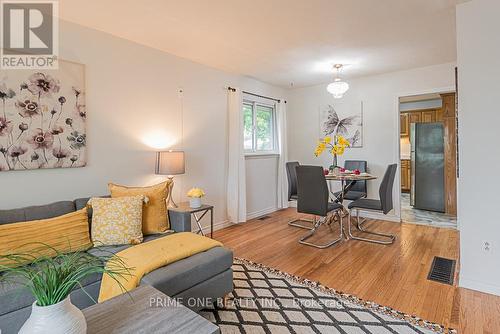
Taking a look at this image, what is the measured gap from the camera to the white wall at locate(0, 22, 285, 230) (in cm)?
254

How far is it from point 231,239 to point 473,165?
276 centimetres

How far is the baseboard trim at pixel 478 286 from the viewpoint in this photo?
7.27ft

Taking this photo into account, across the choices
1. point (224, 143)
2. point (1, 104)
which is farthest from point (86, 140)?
point (224, 143)

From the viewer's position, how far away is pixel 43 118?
2.40 meters

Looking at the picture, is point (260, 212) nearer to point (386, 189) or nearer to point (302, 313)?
point (386, 189)

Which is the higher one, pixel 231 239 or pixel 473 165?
pixel 473 165

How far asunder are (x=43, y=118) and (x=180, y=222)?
1.53 meters

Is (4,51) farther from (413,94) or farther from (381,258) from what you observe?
(413,94)

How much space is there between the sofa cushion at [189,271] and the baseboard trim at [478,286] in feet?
6.73

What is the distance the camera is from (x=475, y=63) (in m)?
2.28

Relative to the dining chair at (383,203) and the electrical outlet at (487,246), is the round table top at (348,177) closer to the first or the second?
the dining chair at (383,203)

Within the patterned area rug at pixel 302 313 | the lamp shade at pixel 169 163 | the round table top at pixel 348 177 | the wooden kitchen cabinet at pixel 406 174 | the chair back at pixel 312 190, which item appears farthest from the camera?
the wooden kitchen cabinet at pixel 406 174

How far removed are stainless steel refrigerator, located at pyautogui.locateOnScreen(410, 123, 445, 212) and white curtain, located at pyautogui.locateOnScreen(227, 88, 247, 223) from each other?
364 cm

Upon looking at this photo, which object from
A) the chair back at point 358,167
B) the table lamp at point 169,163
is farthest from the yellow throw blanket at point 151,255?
the chair back at point 358,167
